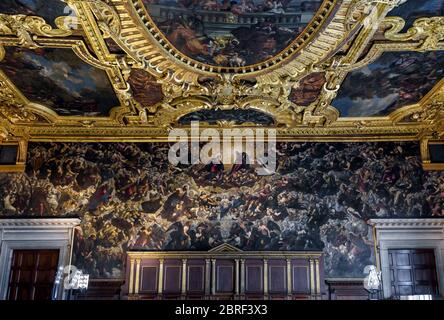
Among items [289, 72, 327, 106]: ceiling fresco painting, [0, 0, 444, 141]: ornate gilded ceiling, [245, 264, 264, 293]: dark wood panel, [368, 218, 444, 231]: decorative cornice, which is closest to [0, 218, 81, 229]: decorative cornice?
[0, 0, 444, 141]: ornate gilded ceiling

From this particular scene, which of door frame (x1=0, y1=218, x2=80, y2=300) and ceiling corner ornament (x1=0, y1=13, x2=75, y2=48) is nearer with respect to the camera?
ceiling corner ornament (x1=0, y1=13, x2=75, y2=48)

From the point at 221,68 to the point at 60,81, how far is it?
158 inches

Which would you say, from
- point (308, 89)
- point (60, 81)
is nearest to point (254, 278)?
point (308, 89)

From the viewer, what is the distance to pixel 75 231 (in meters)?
12.8

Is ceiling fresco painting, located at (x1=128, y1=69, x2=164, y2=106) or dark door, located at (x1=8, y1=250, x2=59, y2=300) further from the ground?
ceiling fresco painting, located at (x1=128, y1=69, x2=164, y2=106)

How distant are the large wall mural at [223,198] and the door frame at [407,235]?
0.89 feet

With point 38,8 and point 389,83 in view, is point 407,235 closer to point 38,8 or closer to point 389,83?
point 389,83

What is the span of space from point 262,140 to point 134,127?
156 inches

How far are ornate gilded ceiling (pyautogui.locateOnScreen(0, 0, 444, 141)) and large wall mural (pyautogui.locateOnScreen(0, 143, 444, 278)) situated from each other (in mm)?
681

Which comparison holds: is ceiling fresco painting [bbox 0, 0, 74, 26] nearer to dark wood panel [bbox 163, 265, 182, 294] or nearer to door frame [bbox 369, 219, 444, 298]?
dark wood panel [bbox 163, 265, 182, 294]

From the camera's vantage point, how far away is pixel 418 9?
797cm

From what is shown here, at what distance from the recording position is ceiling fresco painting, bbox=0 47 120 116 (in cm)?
971
